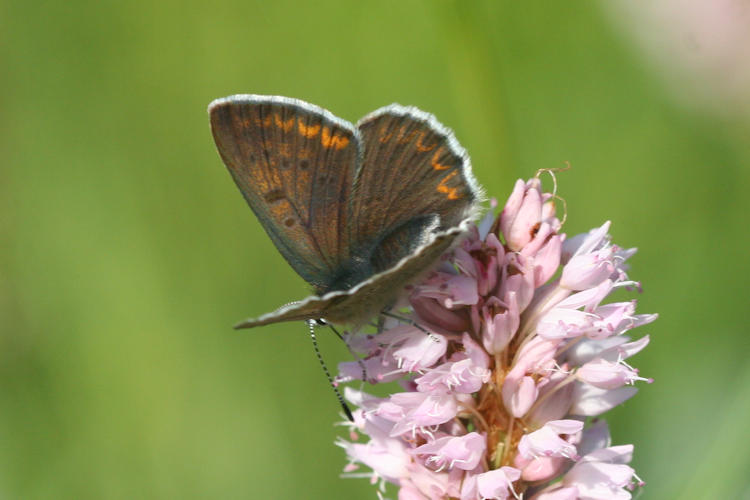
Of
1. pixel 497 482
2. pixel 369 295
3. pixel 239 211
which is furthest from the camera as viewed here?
pixel 239 211

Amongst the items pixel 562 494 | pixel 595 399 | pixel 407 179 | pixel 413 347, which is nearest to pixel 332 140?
pixel 407 179

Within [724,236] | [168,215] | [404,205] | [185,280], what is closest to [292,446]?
[185,280]

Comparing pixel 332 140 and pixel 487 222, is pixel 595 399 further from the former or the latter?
pixel 332 140

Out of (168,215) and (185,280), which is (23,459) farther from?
(168,215)

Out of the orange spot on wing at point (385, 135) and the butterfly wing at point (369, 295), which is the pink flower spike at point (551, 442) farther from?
the orange spot on wing at point (385, 135)

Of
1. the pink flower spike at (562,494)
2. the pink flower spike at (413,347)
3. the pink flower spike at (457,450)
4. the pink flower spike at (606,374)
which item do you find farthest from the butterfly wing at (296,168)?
the pink flower spike at (562,494)

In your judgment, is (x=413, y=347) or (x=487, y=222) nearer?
(x=413, y=347)

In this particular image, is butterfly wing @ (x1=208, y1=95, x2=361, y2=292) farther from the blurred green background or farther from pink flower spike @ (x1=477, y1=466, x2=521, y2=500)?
the blurred green background
